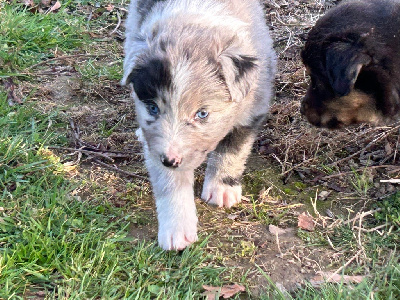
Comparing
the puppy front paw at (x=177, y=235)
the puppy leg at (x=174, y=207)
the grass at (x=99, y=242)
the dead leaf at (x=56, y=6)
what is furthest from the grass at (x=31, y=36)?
the puppy front paw at (x=177, y=235)

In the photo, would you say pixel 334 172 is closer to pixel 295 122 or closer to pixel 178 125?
pixel 295 122

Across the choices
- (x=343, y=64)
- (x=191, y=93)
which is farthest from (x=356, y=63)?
(x=191, y=93)

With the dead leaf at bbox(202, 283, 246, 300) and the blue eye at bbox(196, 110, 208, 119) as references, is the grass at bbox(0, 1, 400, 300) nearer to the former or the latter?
the dead leaf at bbox(202, 283, 246, 300)

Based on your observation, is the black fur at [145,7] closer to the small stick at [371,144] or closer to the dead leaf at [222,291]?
the small stick at [371,144]

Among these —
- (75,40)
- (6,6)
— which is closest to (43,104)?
(75,40)

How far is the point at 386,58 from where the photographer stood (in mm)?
3609

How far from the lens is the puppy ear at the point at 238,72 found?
3.11m

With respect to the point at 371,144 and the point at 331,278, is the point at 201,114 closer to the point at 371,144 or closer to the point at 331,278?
the point at 331,278

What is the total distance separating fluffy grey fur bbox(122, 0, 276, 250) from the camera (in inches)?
118

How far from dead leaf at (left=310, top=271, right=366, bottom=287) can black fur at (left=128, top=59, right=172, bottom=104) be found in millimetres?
1509

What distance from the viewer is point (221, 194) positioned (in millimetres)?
3807

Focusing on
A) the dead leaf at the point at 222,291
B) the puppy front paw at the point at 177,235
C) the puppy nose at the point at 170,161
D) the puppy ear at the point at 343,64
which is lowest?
the puppy front paw at the point at 177,235

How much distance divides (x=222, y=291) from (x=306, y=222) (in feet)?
3.14

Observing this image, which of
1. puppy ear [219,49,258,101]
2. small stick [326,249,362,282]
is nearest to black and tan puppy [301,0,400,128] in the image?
puppy ear [219,49,258,101]
